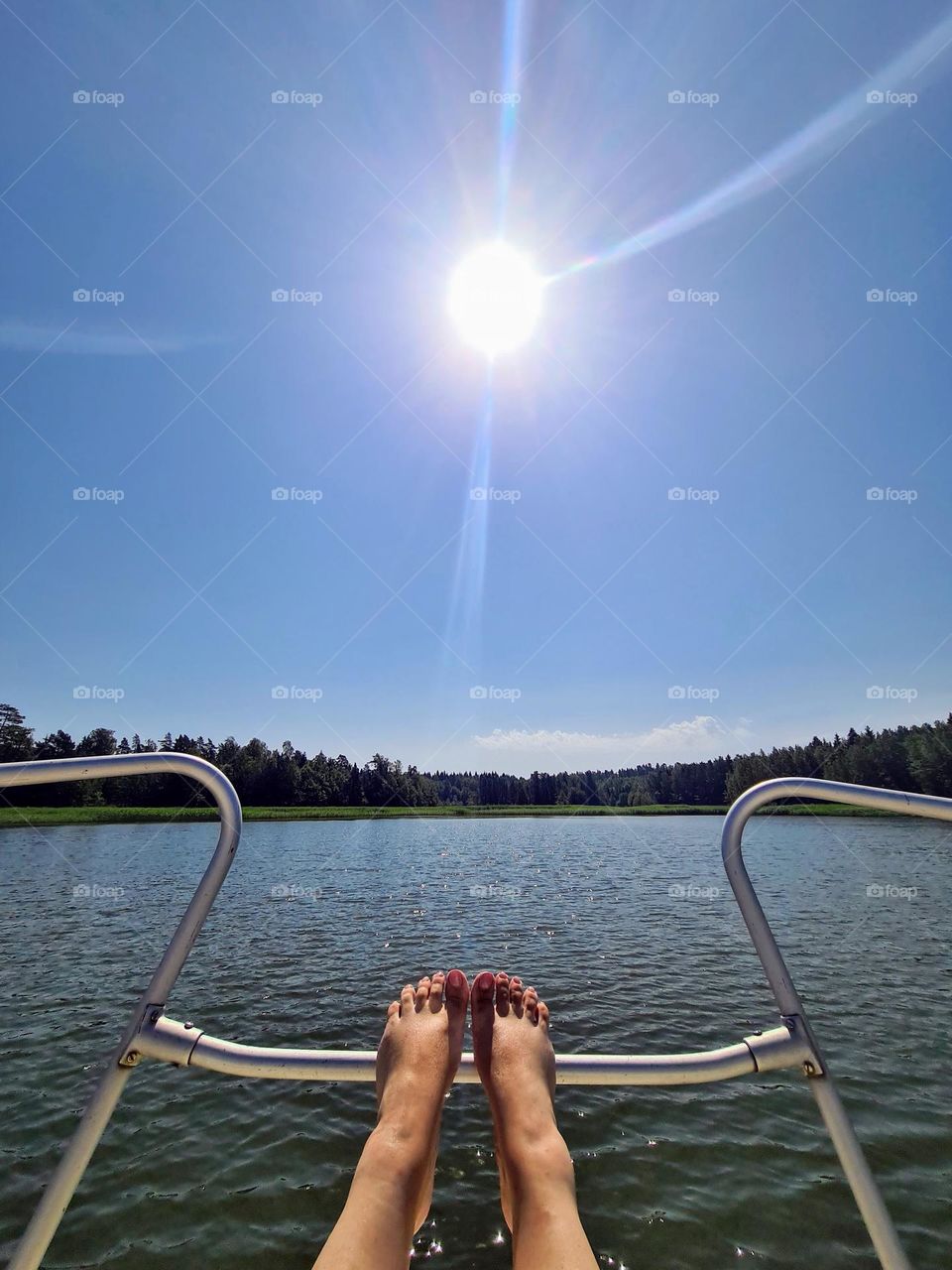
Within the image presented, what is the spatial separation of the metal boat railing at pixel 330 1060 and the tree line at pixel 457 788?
41423 millimetres

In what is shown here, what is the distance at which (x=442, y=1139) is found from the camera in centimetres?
445

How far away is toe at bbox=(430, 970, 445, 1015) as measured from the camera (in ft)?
8.63

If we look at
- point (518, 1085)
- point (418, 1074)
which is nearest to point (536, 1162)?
point (518, 1085)

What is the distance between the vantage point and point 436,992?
2762 mm

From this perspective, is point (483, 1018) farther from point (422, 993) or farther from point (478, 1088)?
point (478, 1088)

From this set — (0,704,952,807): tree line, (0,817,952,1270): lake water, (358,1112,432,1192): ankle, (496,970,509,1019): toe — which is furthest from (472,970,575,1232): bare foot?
(0,704,952,807): tree line

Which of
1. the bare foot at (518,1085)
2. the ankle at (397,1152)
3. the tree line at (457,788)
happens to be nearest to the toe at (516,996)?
the bare foot at (518,1085)

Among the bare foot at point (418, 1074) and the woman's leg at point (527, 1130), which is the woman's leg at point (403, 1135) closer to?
the bare foot at point (418, 1074)

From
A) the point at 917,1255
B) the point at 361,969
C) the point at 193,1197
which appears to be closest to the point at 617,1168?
the point at 917,1255

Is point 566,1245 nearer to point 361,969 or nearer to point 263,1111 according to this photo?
point 263,1111

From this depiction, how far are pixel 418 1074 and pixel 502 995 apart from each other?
25.1 inches

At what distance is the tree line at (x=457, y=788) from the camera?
192 ft

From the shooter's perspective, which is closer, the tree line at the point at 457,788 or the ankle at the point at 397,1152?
the ankle at the point at 397,1152

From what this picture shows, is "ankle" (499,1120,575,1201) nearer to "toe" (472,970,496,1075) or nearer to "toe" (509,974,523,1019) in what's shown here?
"toe" (472,970,496,1075)
